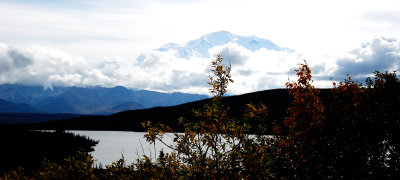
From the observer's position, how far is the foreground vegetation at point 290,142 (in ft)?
30.0

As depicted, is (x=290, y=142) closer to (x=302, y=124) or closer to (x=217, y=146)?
(x=302, y=124)

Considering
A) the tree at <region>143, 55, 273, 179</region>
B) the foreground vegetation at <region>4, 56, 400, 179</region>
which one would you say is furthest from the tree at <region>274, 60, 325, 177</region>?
the tree at <region>143, 55, 273, 179</region>

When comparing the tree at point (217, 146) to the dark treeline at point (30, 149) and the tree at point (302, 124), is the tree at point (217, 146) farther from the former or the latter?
the dark treeline at point (30, 149)

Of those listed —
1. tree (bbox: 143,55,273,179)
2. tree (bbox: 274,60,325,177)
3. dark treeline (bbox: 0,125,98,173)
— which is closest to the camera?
tree (bbox: 143,55,273,179)

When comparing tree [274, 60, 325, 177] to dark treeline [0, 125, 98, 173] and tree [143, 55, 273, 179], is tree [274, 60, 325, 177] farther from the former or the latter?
dark treeline [0, 125, 98, 173]

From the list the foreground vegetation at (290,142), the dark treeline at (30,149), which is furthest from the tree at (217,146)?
the dark treeline at (30,149)

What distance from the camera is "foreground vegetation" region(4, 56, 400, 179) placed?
9.16 meters

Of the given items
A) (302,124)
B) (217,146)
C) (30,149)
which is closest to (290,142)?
(302,124)

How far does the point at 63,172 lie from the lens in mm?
11617

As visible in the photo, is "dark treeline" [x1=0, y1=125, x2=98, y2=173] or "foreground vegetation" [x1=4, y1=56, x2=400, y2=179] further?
"dark treeline" [x1=0, y1=125, x2=98, y2=173]

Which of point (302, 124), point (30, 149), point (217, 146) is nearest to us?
point (217, 146)

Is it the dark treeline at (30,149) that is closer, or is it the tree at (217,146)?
the tree at (217,146)

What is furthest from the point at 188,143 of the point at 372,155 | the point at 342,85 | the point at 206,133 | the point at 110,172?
the point at 342,85

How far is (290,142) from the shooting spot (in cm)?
1864
